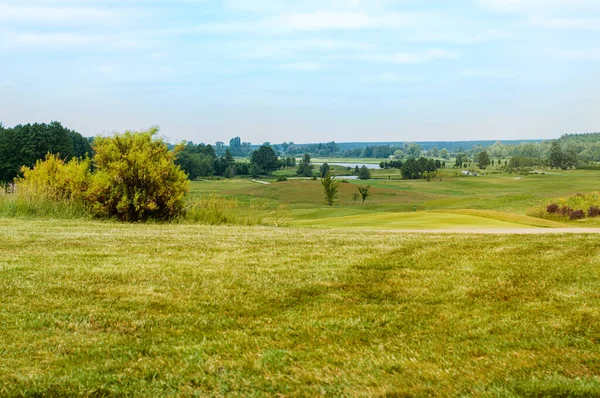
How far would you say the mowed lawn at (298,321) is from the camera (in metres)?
4.71

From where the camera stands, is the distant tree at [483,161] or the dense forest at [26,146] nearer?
the dense forest at [26,146]

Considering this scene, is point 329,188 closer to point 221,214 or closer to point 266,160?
point 221,214

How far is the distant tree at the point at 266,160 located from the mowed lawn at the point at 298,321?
95874 millimetres

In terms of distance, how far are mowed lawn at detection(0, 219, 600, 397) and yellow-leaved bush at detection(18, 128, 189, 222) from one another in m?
8.08

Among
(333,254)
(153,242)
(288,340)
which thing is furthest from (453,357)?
(153,242)

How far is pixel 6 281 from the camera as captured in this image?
775 cm

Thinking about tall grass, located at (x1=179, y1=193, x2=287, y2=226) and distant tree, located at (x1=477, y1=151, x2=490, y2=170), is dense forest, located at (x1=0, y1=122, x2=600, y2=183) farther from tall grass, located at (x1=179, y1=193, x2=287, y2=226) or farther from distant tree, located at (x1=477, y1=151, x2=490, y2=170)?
tall grass, located at (x1=179, y1=193, x2=287, y2=226)

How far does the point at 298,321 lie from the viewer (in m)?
6.28

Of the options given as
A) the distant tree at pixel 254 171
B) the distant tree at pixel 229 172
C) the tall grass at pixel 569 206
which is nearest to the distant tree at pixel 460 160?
the distant tree at pixel 254 171

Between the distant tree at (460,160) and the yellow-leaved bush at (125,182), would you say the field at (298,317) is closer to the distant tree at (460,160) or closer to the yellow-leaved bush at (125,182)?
the yellow-leaved bush at (125,182)

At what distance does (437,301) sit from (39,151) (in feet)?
227

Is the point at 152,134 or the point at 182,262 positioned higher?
the point at 152,134

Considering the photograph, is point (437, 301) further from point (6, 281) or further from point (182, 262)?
point (6, 281)

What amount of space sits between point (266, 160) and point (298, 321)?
10130cm
